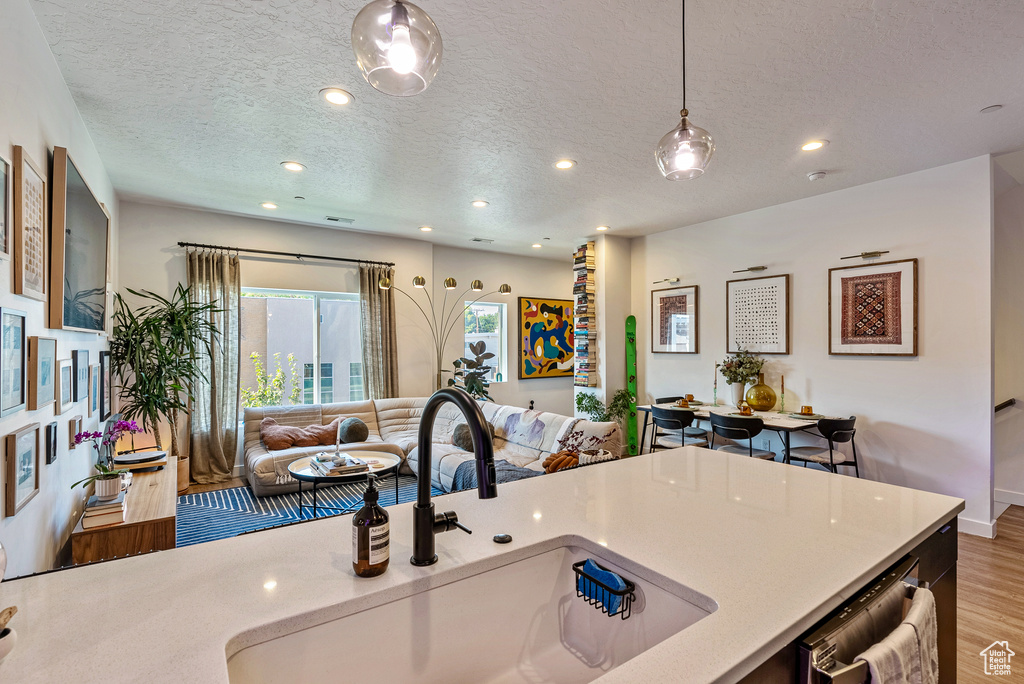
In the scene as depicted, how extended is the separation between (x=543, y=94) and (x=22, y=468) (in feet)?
8.67

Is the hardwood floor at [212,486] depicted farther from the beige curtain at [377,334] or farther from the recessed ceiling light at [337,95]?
the recessed ceiling light at [337,95]

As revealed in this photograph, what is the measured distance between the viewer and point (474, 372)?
640cm

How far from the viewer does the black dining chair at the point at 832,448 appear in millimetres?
3580

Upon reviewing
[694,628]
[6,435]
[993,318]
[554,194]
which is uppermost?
[554,194]

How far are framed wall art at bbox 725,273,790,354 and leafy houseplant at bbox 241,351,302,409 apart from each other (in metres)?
4.55

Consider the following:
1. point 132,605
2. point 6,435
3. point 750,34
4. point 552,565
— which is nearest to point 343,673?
point 132,605

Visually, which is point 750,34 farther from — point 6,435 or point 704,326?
point 704,326

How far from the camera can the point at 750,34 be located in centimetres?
205

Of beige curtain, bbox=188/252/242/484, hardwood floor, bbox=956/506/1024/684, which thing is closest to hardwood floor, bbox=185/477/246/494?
beige curtain, bbox=188/252/242/484

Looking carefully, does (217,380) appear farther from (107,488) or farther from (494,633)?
(494,633)

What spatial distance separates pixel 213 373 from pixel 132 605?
14.8ft

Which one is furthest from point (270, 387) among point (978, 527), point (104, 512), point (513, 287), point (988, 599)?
point (978, 527)

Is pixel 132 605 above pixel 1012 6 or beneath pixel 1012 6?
beneath

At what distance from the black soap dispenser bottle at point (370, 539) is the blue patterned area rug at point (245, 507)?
99.7 inches
